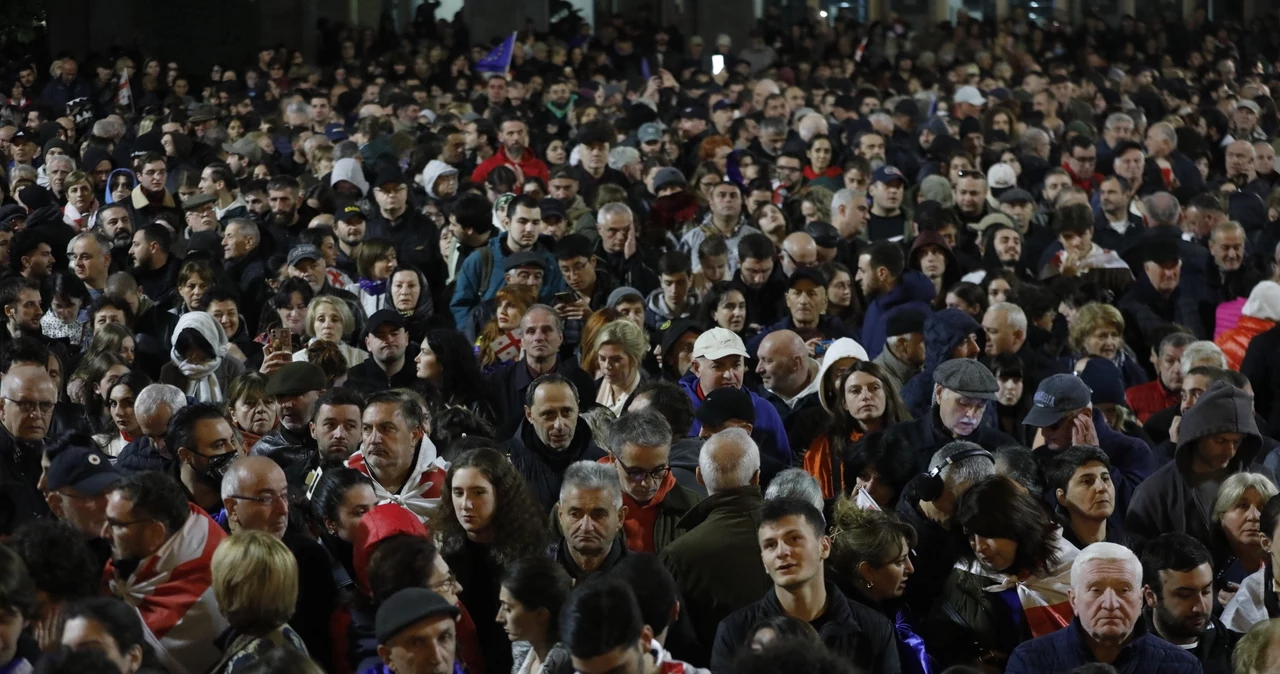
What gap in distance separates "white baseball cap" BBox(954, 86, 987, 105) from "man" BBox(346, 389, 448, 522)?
44.8ft

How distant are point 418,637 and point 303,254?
571cm

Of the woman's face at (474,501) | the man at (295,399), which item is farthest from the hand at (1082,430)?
the man at (295,399)

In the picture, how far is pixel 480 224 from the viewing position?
1136cm

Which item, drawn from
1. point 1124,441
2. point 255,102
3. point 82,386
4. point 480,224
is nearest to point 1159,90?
point 255,102

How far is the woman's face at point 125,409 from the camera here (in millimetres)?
7816

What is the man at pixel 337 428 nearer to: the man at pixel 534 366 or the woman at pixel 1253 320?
the man at pixel 534 366

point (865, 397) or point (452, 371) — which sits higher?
point (865, 397)

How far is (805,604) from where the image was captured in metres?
5.39

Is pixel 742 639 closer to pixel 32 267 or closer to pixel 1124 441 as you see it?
pixel 1124 441

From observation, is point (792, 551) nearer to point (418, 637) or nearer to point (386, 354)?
point (418, 637)

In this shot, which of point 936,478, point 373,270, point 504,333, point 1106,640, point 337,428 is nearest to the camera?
point 1106,640

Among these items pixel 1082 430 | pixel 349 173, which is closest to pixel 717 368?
pixel 1082 430

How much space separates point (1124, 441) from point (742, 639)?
303 cm

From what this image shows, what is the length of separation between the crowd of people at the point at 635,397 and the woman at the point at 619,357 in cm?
2
